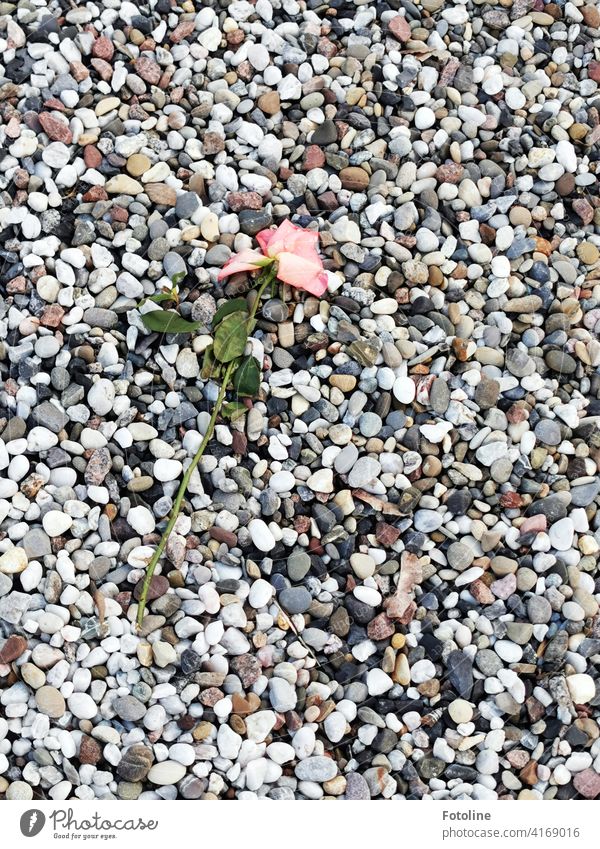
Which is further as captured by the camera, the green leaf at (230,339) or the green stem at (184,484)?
the green leaf at (230,339)

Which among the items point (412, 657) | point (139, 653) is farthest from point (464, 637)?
point (139, 653)

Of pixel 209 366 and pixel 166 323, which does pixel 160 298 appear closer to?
pixel 166 323

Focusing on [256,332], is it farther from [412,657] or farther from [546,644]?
[546,644]

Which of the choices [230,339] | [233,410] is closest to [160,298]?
[230,339]

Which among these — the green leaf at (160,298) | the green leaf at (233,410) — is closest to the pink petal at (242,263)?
the green leaf at (160,298)

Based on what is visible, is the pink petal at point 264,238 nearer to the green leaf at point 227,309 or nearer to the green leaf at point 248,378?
the green leaf at point 227,309

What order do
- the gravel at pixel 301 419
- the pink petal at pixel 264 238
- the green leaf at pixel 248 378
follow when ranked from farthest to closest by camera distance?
the pink petal at pixel 264 238 < the green leaf at pixel 248 378 < the gravel at pixel 301 419

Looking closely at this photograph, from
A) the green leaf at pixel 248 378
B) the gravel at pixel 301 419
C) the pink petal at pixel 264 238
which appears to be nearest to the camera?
the gravel at pixel 301 419
